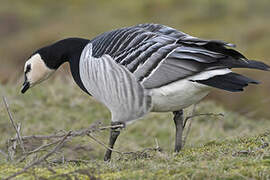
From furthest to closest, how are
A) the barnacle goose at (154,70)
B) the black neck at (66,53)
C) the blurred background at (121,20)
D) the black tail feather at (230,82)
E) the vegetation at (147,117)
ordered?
1. the blurred background at (121,20)
2. the black neck at (66,53)
3. the barnacle goose at (154,70)
4. the black tail feather at (230,82)
5. the vegetation at (147,117)

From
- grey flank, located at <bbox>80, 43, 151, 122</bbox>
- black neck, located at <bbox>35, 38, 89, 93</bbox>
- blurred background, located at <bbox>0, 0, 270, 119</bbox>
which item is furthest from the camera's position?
blurred background, located at <bbox>0, 0, 270, 119</bbox>

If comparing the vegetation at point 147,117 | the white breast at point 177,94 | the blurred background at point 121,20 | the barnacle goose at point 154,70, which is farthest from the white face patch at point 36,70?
the blurred background at point 121,20

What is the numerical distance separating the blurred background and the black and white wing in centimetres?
1129

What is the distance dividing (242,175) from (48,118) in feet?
20.9

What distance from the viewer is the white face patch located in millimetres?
6961

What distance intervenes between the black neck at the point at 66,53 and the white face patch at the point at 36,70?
7cm

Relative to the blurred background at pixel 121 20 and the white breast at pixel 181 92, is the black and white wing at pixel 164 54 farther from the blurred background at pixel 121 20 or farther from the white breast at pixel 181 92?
the blurred background at pixel 121 20

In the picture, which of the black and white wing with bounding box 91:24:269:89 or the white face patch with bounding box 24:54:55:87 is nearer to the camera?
the black and white wing with bounding box 91:24:269:89

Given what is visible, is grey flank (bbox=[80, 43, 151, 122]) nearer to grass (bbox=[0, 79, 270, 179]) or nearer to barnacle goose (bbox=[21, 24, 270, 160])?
barnacle goose (bbox=[21, 24, 270, 160])

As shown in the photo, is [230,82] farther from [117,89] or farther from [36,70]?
[36,70]

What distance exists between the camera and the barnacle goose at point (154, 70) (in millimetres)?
5406

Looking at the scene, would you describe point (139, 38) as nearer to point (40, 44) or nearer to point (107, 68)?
point (107, 68)

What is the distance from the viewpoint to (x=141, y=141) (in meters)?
9.43

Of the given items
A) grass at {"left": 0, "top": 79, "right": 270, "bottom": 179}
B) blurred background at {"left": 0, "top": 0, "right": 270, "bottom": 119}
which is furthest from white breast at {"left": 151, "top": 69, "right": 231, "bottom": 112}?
blurred background at {"left": 0, "top": 0, "right": 270, "bottom": 119}
